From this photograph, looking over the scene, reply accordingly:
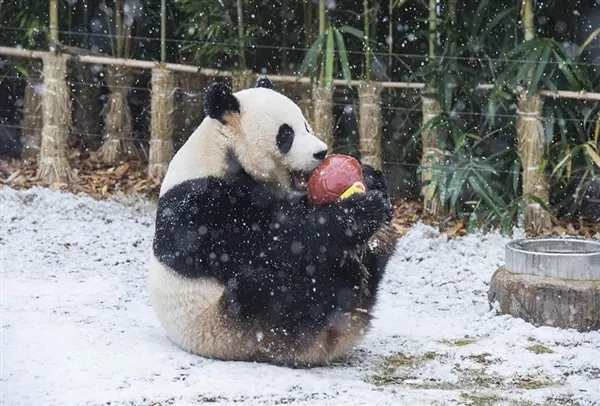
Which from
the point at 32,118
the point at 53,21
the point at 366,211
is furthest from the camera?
the point at 32,118

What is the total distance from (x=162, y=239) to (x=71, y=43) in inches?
218

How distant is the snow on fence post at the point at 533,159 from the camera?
6.00m

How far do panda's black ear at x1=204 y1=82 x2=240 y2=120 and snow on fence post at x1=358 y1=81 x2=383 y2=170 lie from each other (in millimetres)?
3121

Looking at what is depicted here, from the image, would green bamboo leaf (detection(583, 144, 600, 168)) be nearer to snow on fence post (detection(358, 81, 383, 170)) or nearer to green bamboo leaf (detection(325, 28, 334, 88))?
snow on fence post (detection(358, 81, 383, 170))

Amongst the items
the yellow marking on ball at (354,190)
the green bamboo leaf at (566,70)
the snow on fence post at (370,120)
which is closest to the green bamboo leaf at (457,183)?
the snow on fence post at (370,120)

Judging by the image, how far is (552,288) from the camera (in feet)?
14.1

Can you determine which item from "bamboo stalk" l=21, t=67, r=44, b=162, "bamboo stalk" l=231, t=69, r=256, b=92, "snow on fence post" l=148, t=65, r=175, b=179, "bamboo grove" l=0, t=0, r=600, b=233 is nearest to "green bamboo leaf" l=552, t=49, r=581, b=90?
"bamboo grove" l=0, t=0, r=600, b=233

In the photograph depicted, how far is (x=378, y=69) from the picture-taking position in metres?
7.10

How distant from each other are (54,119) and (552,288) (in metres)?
4.27

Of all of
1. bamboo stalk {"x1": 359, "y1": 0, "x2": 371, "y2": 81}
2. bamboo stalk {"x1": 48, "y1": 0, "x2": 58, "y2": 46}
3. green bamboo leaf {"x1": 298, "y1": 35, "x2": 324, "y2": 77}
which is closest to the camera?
green bamboo leaf {"x1": 298, "y1": 35, "x2": 324, "y2": 77}

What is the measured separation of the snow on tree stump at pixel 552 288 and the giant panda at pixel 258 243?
104 centimetres

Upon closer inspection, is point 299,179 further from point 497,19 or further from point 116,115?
point 116,115

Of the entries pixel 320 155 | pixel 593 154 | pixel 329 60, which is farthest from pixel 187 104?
pixel 320 155

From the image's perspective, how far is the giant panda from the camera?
347 cm
